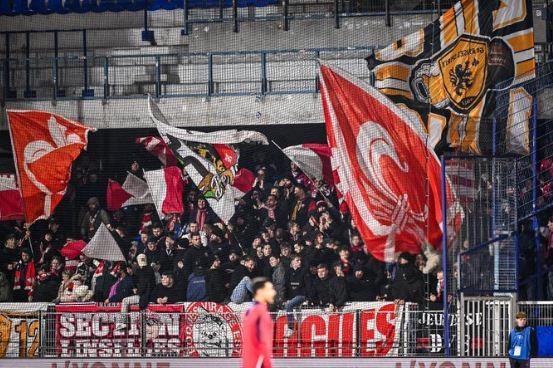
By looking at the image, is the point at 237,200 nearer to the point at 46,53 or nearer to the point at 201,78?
the point at 201,78

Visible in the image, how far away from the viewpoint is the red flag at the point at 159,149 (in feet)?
73.6

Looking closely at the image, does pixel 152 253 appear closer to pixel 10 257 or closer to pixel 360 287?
pixel 10 257

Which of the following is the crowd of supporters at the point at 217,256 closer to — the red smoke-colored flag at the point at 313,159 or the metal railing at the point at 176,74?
the red smoke-colored flag at the point at 313,159

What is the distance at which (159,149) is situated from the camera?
22562 millimetres

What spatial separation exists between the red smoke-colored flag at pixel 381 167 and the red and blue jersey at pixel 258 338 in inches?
366

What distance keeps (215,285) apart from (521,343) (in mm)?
5943

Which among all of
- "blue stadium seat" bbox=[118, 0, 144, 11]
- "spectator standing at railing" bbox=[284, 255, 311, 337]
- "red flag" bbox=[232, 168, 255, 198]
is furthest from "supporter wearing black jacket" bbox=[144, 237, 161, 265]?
"blue stadium seat" bbox=[118, 0, 144, 11]

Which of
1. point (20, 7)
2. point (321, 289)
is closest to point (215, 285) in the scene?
point (321, 289)

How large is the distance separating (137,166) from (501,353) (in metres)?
7.55

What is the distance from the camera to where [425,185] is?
2073cm

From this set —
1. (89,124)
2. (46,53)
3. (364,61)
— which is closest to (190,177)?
(89,124)

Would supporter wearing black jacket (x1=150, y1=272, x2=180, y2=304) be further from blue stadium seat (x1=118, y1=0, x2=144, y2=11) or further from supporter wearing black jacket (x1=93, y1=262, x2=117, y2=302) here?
blue stadium seat (x1=118, y1=0, x2=144, y2=11)

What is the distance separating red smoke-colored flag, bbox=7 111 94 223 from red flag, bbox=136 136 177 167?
1009mm

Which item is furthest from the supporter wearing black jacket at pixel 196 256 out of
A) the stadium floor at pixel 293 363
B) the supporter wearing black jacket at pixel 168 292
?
the stadium floor at pixel 293 363
